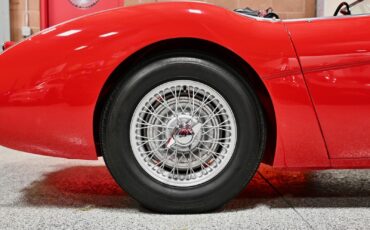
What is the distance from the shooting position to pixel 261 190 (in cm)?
205

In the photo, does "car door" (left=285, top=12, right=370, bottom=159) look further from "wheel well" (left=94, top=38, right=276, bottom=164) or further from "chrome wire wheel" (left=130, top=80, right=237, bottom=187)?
"chrome wire wheel" (left=130, top=80, right=237, bottom=187)

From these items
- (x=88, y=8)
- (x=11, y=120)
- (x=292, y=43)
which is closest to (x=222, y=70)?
(x=292, y=43)

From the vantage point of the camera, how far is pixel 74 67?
63.2 inches

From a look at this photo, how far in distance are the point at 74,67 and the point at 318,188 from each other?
1.28 metres

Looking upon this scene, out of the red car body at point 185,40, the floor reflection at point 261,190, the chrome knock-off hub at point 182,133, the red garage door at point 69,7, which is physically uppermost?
the red car body at point 185,40

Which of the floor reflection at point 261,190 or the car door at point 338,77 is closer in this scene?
the car door at point 338,77

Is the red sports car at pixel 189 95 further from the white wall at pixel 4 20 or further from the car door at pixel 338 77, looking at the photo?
the white wall at pixel 4 20

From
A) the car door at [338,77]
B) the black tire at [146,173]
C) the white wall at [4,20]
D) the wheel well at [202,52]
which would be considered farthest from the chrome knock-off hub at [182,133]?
the white wall at [4,20]

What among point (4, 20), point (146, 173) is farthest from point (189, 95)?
point (4, 20)

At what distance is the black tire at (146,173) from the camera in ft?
5.32

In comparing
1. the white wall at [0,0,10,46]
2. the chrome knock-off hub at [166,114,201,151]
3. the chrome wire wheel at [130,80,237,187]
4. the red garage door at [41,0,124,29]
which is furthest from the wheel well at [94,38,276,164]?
the white wall at [0,0,10,46]

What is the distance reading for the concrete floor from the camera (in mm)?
1569

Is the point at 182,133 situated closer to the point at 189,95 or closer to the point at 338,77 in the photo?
the point at 189,95

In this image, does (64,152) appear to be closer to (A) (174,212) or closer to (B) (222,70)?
(A) (174,212)
